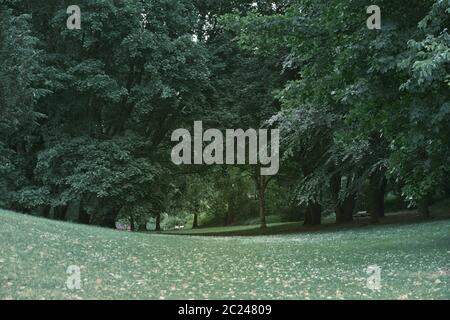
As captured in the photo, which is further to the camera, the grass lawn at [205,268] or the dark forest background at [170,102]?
the dark forest background at [170,102]

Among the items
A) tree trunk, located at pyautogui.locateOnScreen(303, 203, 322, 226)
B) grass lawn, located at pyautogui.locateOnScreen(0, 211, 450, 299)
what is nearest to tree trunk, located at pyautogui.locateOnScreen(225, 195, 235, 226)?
tree trunk, located at pyautogui.locateOnScreen(303, 203, 322, 226)

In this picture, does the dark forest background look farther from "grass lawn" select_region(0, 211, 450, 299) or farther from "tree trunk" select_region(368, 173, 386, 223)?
"grass lawn" select_region(0, 211, 450, 299)

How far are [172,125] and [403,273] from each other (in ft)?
76.0

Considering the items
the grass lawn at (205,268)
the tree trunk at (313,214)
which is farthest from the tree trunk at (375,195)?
the grass lawn at (205,268)

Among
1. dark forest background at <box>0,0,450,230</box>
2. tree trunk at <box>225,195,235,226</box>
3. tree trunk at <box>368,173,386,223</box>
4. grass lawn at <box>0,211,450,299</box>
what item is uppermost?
dark forest background at <box>0,0,450,230</box>

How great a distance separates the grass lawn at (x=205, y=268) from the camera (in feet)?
31.1

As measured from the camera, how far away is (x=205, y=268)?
42.7 feet

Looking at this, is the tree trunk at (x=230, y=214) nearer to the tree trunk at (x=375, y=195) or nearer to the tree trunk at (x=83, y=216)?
the tree trunk at (x=375, y=195)

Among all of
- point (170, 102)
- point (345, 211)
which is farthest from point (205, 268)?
point (345, 211)

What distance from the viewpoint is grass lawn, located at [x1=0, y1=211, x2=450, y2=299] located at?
9.48 m

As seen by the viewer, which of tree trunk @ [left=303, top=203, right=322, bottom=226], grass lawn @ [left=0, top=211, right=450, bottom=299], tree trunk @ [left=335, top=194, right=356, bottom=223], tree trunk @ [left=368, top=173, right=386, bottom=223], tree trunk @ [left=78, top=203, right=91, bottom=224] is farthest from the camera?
tree trunk @ [left=303, top=203, right=322, bottom=226]

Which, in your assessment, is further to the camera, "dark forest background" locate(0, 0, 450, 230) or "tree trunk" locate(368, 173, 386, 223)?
"tree trunk" locate(368, 173, 386, 223)
